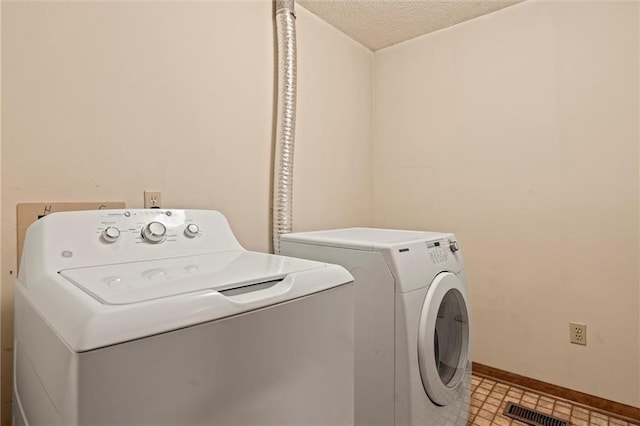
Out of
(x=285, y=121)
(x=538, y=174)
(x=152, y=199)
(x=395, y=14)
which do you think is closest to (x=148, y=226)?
(x=152, y=199)

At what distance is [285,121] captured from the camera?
1.84 meters

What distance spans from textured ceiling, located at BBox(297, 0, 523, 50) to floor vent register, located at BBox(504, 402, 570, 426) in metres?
2.16

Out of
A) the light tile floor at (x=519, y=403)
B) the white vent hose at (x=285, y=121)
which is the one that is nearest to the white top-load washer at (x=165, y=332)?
the white vent hose at (x=285, y=121)

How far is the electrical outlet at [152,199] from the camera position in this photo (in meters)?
1.43

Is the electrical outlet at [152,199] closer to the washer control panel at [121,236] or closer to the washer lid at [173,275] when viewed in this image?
the washer control panel at [121,236]

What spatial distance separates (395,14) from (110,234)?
1.94m

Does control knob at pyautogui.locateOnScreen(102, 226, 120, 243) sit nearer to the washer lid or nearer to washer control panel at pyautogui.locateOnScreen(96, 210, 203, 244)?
washer control panel at pyautogui.locateOnScreen(96, 210, 203, 244)

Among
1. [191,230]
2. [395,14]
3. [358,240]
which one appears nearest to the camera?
[191,230]

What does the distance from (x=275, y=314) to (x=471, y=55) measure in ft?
6.91

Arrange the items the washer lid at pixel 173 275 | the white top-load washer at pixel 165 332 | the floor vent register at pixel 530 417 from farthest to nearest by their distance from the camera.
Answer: the floor vent register at pixel 530 417 < the washer lid at pixel 173 275 < the white top-load washer at pixel 165 332

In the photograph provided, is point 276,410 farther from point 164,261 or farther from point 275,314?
point 164,261

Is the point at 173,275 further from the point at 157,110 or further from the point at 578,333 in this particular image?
the point at 578,333

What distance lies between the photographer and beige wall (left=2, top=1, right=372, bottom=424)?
3.78 ft

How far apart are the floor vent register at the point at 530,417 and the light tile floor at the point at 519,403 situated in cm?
3
